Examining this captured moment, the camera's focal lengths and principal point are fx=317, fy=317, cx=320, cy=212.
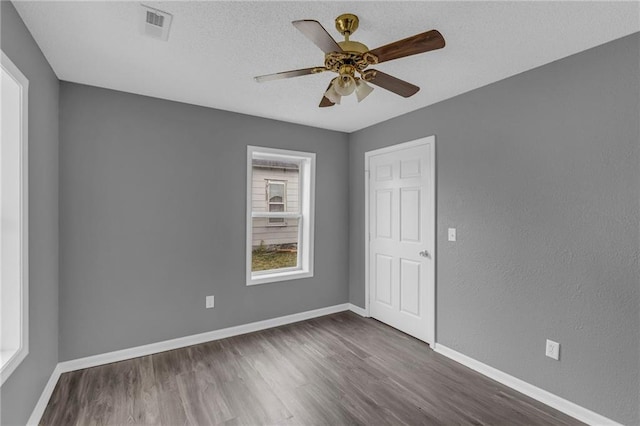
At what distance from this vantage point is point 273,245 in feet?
13.1

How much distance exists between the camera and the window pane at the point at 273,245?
386 cm

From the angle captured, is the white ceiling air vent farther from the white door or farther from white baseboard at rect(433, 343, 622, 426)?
white baseboard at rect(433, 343, 622, 426)

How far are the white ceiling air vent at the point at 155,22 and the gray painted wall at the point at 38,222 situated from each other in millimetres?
636

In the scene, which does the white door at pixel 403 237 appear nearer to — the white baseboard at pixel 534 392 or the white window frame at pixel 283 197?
the white baseboard at pixel 534 392

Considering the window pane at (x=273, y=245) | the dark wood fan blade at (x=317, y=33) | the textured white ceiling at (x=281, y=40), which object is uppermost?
the textured white ceiling at (x=281, y=40)

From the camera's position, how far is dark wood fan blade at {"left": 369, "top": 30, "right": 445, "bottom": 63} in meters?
1.53

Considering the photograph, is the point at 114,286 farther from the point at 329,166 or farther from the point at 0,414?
the point at 329,166

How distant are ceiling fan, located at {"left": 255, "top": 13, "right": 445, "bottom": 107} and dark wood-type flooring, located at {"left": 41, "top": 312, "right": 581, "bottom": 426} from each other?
2178 mm

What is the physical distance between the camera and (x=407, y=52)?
5.49 ft

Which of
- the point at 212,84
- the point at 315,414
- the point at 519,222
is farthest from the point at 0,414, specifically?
the point at 519,222

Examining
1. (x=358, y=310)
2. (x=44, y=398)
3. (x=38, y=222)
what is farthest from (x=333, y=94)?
(x=358, y=310)

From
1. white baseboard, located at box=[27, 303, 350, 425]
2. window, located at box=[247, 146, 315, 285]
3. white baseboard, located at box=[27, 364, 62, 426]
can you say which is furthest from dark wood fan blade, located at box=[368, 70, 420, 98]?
white baseboard, located at box=[27, 364, 62, 426]

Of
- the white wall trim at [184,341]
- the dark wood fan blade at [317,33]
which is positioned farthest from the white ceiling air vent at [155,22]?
the white wall trim at [184,341]

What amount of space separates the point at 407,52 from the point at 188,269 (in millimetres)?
2794
